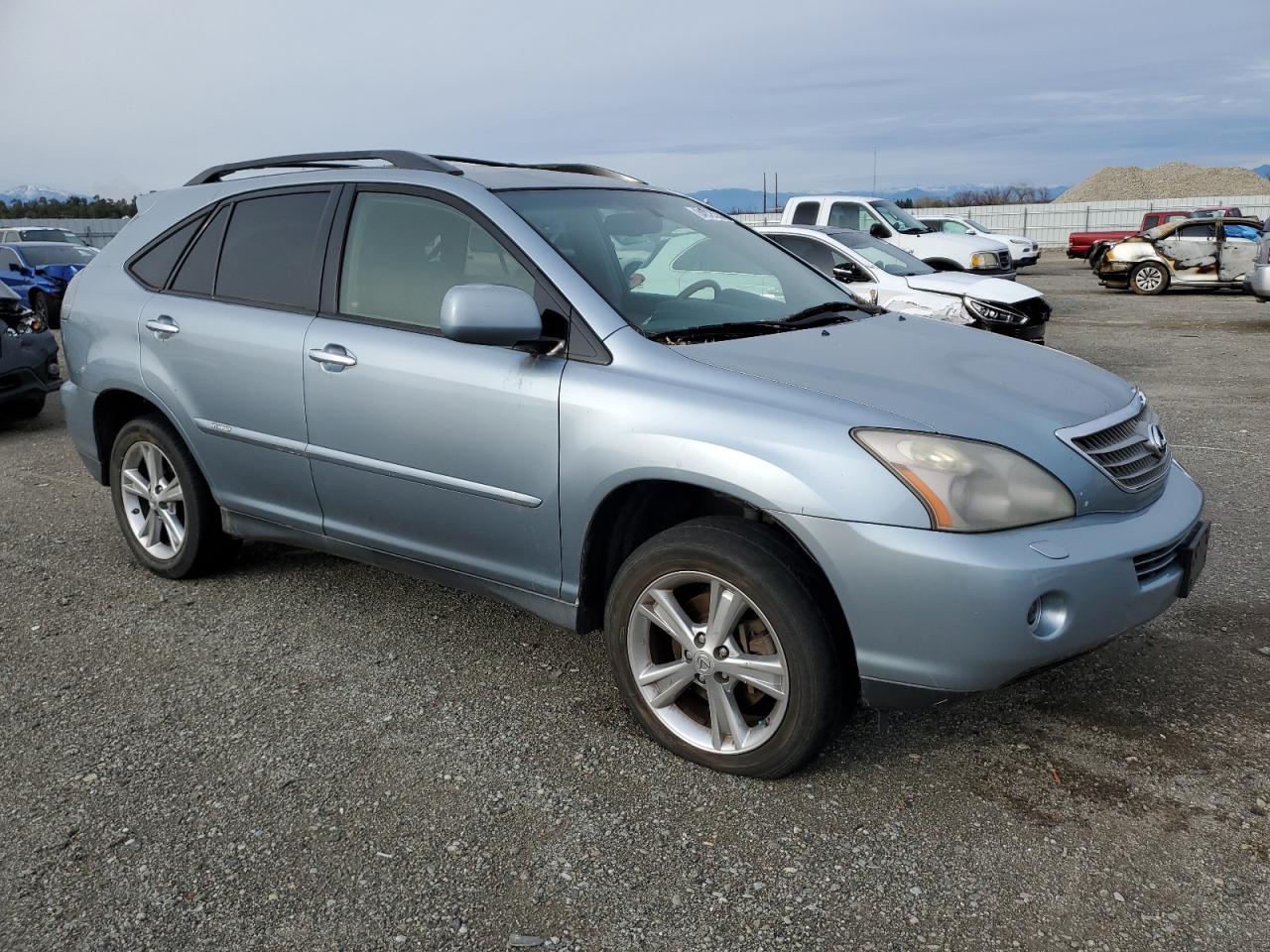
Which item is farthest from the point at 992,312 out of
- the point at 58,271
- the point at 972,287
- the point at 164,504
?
the point at 58,271

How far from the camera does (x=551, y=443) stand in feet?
10.7

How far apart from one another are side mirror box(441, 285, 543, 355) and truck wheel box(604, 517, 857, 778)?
0.74 metres

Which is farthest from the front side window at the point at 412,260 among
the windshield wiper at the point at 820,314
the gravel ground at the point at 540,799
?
the gravel ground at the point at 540,799

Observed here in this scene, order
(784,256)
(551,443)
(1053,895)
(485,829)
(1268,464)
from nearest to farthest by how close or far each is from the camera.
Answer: (1053,895) → (485,829) → (551,443) → (784,256) → (1268,464)

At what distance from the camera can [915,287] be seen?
34.3ft

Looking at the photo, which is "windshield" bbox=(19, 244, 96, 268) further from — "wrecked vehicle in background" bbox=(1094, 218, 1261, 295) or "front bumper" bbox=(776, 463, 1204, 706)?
"front bumper" bbox=(776, 463, 1204, 706)

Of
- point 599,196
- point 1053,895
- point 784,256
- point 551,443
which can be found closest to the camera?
point 1053,895

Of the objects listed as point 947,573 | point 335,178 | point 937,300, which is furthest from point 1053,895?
point 937,300

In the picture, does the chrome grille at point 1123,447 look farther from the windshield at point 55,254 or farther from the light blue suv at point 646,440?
the windshield at point 55,254

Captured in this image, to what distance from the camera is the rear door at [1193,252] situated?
19.6 metres

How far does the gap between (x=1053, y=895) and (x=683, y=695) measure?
1.15 m

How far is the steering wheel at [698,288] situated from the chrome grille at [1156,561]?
161 cm

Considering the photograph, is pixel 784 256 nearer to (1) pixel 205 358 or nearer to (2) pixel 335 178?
(2) pixel 335 178

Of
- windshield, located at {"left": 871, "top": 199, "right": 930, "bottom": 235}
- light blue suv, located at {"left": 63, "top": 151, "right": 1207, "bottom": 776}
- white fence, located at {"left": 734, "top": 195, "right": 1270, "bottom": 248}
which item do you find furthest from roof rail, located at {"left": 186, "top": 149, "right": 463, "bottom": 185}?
white fence, located at {"left": 734, "top": 195, "right": 1270, "bottom": 248}
